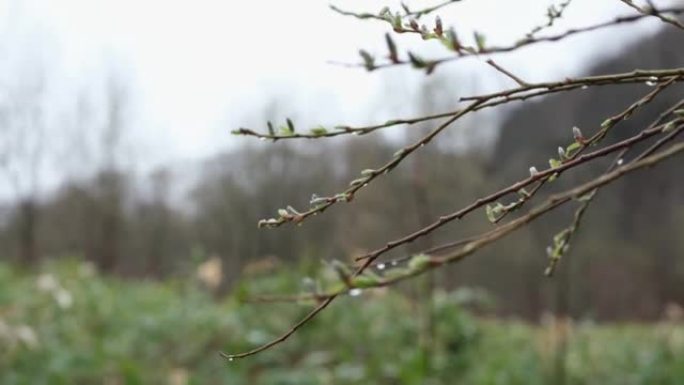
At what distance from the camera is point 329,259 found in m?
1.08

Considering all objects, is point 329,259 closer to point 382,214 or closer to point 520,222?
point 520,222

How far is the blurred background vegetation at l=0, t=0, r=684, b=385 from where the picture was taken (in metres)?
4.01

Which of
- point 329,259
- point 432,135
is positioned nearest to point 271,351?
point 329,259

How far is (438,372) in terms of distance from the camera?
145 inches

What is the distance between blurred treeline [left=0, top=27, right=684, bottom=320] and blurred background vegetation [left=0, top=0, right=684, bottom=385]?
0.10ft

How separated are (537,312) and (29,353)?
888 cm

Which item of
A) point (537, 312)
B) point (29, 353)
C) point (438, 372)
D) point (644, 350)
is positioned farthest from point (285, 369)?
point (537, 312)

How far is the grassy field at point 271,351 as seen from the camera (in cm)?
372

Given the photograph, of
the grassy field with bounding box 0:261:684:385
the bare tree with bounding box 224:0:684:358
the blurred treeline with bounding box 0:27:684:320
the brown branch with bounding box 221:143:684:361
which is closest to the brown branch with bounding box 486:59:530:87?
the bare tree with bounding box 224:0:684:358

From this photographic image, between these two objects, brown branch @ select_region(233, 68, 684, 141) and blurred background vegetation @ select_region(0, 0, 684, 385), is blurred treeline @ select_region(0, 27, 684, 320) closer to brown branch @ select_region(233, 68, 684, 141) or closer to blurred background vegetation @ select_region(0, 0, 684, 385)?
blurred background vegetation @ select_region(0, 0, 684, 385)

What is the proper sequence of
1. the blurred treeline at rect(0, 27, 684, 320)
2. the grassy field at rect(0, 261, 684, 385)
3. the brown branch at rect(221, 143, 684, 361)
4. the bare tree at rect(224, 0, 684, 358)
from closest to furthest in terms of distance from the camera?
the brown branch at rect(221, 143, 684, 361) < the bare tree at rect(224, 0, 684, 358) < the grassy field at rect(0, 261, 684, 385) < the blurred treeline at rect(0, 27, 684, 320)

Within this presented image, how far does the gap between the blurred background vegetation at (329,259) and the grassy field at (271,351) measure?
0.05 feet

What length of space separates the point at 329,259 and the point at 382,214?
790cm

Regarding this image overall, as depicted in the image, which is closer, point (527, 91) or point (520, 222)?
point (520, 222)
